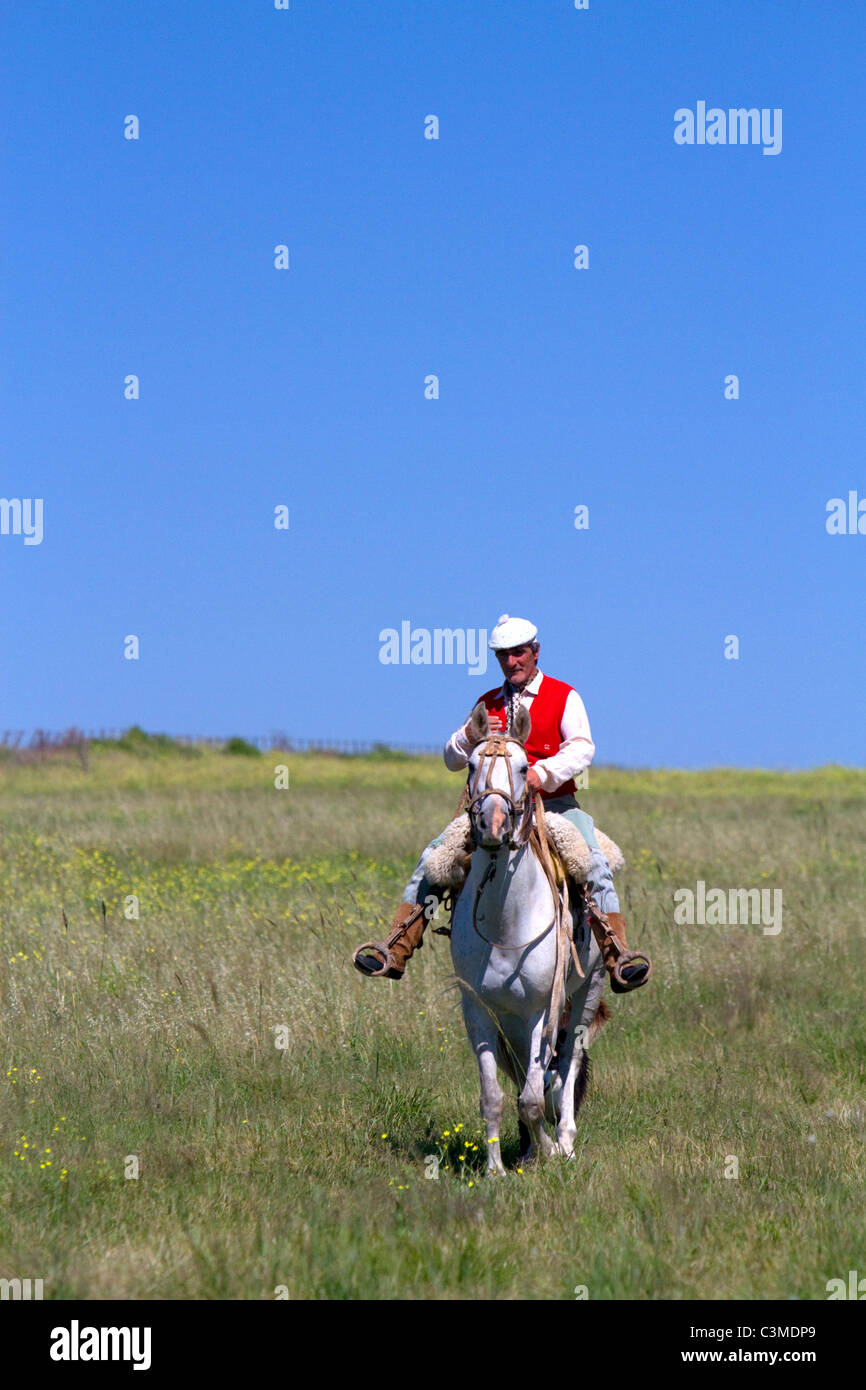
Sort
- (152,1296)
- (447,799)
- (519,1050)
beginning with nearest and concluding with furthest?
(152,1296), (519,1050), (447,799)

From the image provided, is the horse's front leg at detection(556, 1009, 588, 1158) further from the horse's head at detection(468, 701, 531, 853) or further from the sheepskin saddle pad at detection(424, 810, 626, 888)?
the horse's head at detection(468, 701, 531, 853)

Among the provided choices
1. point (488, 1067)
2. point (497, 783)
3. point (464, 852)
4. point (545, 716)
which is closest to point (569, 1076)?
point (488, 1067)

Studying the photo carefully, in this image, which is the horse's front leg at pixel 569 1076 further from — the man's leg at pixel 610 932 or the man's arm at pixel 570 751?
the man's arm at pixel 570 751

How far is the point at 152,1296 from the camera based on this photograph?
5.61m

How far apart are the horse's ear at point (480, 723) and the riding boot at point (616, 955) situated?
1676 mm

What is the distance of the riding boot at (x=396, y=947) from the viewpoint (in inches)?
335

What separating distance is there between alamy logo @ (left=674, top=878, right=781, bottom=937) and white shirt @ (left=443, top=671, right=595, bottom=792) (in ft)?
20.7

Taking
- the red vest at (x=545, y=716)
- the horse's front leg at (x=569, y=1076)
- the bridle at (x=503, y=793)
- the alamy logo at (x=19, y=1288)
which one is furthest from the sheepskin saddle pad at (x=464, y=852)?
the alamy logo at (x=19, y=1288)

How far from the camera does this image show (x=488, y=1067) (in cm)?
801
